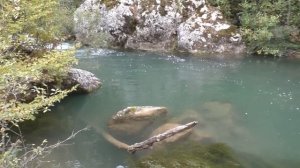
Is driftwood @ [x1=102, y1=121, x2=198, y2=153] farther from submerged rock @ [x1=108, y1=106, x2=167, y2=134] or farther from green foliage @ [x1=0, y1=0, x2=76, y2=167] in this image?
green foliage @ [x1=0, y1=0, x2=76, y2=167]

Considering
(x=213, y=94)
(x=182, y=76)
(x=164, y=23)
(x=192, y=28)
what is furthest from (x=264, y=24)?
(x=213, y=94)

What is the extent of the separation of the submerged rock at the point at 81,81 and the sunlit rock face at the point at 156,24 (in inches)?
445

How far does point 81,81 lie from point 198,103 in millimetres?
5979

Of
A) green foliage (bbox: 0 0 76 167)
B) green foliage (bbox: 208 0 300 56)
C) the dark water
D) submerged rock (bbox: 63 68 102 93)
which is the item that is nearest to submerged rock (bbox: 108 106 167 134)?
the dark water

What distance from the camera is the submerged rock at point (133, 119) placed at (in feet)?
46.6

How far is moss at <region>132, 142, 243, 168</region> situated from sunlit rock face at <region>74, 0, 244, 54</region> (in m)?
18.4

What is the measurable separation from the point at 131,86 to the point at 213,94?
4.59m

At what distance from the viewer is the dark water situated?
12445mm

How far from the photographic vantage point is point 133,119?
14664 mm

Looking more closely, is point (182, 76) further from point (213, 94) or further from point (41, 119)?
point (41, 119)

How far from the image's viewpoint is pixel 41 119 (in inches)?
599

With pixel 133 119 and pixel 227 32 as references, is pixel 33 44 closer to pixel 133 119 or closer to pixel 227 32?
pixel 133 119

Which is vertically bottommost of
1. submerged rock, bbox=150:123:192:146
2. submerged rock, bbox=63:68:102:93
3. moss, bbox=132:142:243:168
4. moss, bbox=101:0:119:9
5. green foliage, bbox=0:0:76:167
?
moss, bbox=132:142:243:168

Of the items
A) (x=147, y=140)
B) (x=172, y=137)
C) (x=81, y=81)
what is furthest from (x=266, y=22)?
(x=147, y=140)
